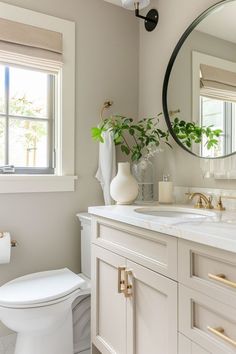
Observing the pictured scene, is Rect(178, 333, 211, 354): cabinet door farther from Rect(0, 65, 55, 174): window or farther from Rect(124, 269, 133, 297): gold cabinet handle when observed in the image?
Rect(0, 65, 55, 174): window

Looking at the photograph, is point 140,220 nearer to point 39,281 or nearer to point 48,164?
point 39,281

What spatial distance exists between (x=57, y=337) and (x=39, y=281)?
288mm

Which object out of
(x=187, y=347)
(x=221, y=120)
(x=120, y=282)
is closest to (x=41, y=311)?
(x=120, y=282)

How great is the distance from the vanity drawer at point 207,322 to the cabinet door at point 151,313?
5 centimetres

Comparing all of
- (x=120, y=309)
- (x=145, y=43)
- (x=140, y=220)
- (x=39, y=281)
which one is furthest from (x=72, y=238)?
(x=145, y=43)

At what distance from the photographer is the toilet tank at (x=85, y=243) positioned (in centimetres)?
177

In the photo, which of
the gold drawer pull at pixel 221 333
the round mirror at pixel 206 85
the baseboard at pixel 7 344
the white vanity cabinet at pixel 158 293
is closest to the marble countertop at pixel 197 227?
the white vanity cabinet at pixel 158 293

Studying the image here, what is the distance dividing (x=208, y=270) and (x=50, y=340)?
999mm

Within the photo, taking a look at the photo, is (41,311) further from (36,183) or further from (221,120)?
(221,120)

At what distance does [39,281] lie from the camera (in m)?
1.56

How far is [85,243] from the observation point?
182 cm

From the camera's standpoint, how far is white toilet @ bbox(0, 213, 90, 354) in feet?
4.29

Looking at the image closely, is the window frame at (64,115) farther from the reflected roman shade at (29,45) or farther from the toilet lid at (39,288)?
the toilet lid at (39,288)

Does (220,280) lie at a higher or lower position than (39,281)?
higher
